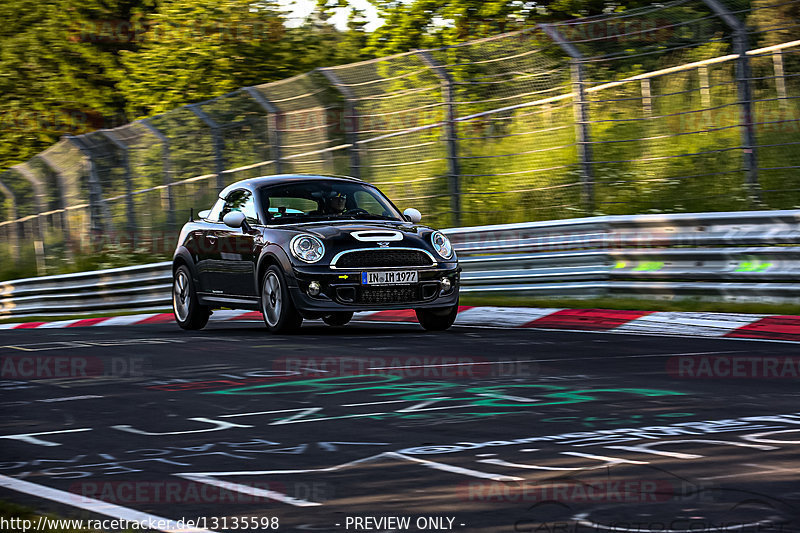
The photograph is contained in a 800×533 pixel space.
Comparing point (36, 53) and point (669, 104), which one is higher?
point (36, 53)

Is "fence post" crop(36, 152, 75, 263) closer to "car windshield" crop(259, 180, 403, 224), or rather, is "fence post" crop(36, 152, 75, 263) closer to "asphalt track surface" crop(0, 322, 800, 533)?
"car windshield" crop(259, 180, 403, 224)

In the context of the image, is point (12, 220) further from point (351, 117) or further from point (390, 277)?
point (390, 277)

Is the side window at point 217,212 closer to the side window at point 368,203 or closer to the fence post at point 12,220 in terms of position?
the side window at point 368,203

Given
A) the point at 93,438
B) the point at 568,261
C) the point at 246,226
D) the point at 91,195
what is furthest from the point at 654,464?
the point at 91,195

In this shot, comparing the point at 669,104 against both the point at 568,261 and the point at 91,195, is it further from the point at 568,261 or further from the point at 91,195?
the point at 91,195

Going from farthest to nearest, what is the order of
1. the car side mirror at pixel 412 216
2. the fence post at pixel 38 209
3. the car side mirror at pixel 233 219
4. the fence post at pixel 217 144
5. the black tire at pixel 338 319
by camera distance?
the fence post at pixel 38 209, the fence post at pixel 217 144, the black tire at pixel 338 319, the car side mirror at pixel 412 216, the car side mirror at pixel 233 219

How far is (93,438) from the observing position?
630cm

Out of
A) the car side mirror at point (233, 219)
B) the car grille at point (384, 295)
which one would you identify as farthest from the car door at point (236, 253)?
the car grille at point (384, 295)

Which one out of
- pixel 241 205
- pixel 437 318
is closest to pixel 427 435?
pixel 437 318

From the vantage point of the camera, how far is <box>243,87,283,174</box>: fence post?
18172mm

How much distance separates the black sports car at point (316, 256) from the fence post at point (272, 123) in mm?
4681

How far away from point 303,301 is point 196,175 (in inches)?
389

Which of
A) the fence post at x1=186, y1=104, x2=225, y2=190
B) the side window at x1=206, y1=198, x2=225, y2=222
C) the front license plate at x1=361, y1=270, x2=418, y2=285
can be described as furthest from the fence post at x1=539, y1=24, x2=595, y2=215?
the fence post at x1=186, y1=104, x2=225, y2=190

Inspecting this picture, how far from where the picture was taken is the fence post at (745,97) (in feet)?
42.2
